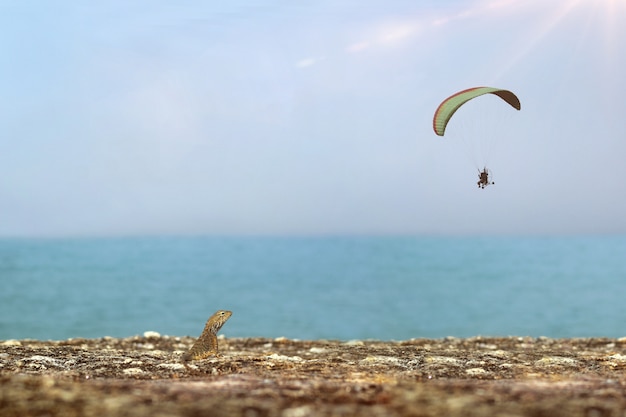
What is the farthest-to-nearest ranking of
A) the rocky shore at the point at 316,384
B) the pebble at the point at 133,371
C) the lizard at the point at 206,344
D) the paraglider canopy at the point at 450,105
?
1. the paraglider canopy at the point at 450,105
2. the lizard at the point at 206,344
3. the pebble at the point at 133,371
4. the rocky shore at the point at 316,384

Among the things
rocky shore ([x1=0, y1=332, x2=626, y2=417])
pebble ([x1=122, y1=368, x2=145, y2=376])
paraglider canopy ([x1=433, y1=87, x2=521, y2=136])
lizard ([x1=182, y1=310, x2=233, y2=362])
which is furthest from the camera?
paraglider canopy ([x1=433, y1=87, x2=521, y2=136])

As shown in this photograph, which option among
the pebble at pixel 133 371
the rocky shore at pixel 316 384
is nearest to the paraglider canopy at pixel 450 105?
the rocky shore at pixel 316 384

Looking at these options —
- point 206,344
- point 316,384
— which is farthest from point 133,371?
point 316,384

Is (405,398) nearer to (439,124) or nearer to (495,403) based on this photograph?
(495,403)

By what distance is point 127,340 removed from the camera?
22.7 meters

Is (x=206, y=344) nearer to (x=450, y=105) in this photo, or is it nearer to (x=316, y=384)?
(x=316, y=384)

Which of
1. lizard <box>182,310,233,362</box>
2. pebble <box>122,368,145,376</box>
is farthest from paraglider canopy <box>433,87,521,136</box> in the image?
pebble <box>122,368,145,376</box>

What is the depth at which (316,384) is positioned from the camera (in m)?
10.8

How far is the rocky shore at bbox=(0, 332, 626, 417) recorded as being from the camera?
8844mm

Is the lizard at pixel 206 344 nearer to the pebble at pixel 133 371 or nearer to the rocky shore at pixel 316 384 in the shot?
the rocky shore at pixel 316 384

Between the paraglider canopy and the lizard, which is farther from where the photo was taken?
the paraglider canopy

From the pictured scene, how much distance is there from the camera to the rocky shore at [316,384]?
8.84 m

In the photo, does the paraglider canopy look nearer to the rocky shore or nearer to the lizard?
the rocky shore

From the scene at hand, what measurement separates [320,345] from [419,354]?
15.9 ft
